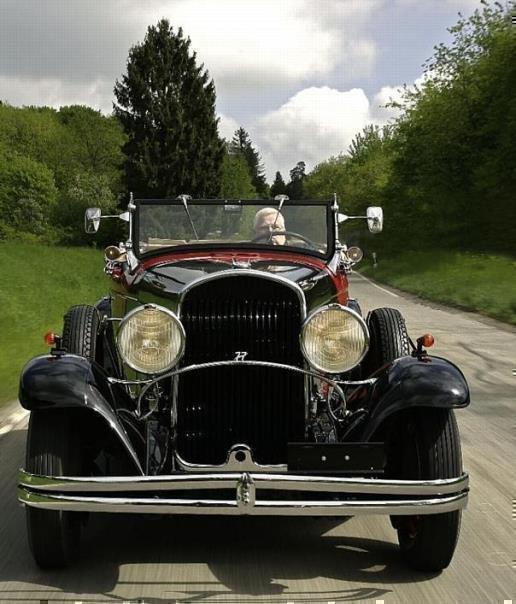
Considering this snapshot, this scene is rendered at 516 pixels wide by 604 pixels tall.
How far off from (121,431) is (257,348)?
0.75 metres

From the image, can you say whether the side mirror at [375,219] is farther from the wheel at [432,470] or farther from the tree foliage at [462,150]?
the tree foliage at [462,150]

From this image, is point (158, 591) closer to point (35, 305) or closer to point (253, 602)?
point (253, 602)

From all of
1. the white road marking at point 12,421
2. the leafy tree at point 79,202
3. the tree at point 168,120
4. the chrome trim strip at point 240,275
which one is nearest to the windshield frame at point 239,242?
the chrome trim strip at point 240,275

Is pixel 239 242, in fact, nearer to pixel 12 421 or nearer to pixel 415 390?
pixel 415 390

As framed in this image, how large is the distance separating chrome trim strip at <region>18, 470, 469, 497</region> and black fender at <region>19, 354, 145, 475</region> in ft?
0.96

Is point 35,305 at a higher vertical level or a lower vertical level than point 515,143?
lower

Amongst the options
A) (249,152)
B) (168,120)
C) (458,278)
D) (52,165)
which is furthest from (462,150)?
(249,152)

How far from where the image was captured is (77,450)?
3.56 m

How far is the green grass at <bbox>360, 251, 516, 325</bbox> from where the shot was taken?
63.2ft

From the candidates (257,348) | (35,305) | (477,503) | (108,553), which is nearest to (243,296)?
(257,348)

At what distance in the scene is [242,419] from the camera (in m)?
3.79

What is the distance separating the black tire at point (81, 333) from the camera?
15.7ft

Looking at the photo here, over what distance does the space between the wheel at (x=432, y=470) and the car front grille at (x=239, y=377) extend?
0.56 meters

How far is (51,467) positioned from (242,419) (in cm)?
90
